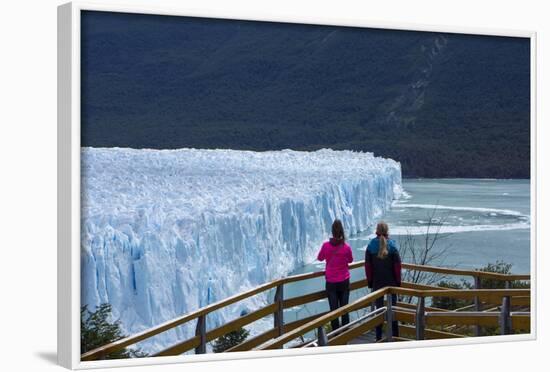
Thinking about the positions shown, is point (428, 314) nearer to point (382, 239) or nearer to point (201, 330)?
point (382, 239)

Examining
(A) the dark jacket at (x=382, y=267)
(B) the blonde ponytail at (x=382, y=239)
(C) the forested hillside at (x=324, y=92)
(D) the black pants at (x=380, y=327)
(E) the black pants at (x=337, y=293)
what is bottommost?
(D) the black pants at (x=380, y=327)

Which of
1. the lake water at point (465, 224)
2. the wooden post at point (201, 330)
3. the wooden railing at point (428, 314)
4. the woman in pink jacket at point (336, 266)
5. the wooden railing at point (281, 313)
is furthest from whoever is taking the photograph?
the lake water at point (465, 224)

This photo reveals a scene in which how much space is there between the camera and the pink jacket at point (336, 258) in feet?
26.3

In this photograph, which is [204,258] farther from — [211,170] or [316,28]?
[316,28]

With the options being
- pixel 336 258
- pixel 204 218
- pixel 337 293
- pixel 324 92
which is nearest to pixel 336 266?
pixel 336 258

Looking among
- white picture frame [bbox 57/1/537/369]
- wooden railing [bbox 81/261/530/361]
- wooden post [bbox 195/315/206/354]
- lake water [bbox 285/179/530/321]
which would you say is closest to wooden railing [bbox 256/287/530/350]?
wooden railing [bbox 81/261/530/361]

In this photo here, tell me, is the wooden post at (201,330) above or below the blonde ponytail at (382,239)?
below

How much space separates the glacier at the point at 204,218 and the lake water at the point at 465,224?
0.18 m

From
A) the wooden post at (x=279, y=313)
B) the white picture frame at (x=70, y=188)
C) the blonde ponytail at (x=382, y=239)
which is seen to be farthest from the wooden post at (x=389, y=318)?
the white picture frame at (x=70, y=188)

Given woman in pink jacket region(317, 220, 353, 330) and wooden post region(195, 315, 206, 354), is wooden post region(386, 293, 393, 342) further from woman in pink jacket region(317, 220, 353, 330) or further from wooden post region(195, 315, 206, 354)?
wooden post region(195, 315, 206, 354)

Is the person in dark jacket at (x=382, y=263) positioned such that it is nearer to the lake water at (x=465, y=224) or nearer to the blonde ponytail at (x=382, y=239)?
the blonde ponytail at (x=382, y=239)

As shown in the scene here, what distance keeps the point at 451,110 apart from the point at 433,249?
3.83 feet

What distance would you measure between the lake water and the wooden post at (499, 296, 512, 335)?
0.68 m

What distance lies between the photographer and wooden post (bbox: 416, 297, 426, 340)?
7832 mm
